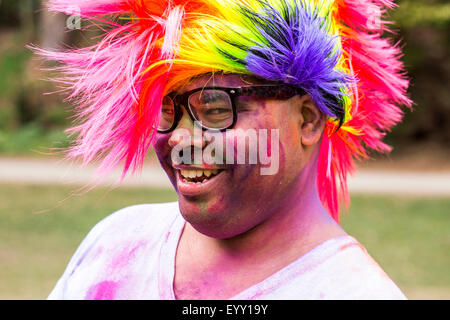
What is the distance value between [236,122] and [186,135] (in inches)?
5.4

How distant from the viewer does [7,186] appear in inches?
445

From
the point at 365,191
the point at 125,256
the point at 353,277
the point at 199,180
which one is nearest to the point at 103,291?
the point at 125,256

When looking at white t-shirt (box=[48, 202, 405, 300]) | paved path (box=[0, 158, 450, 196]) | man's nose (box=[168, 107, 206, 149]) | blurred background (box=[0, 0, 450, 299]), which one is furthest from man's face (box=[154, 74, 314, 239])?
paved path (box=[0, 158, 450, 196])

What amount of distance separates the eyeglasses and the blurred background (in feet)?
8.06

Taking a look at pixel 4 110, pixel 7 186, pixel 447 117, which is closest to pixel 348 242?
pixel 7 186

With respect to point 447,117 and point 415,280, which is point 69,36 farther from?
point 415,280

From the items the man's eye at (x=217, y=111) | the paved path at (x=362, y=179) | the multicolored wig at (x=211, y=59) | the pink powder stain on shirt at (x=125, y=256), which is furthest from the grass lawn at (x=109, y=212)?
the man's eye at (x=217, y=111)

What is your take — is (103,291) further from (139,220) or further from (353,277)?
(353,277)

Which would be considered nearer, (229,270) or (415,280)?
(229,270)

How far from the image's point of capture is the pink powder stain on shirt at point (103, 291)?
6.17ft

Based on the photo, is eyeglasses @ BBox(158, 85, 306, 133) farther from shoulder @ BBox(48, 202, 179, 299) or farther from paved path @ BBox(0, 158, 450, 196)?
paved path @ BBox(0, 158, 450, 196)

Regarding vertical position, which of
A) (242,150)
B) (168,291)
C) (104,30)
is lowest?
(168,291)

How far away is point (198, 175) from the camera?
167 cm

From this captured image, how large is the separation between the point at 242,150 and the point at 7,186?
1045 centimetres
